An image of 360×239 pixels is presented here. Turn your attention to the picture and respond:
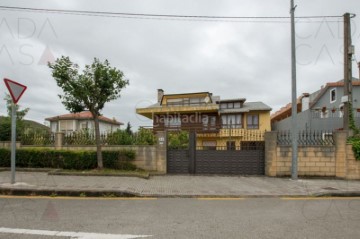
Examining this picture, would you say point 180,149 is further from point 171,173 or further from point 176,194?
point 176,194

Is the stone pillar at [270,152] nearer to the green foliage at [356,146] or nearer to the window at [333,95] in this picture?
the green foliage at [356,146]

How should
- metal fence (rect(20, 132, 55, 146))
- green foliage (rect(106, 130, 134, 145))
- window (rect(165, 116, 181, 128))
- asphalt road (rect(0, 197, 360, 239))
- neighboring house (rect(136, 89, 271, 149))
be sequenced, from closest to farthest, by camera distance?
asphalt road (rect(0, 197, 360, 239))
green foliage (rect(106, 130, 134, 145))
metal fence (rect(20, 132, 55, 146))
neighboring house (rect(136, 89, 271, 149))
window (rect(165, 116, 181, 128))

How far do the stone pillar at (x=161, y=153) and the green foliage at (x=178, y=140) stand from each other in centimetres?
42

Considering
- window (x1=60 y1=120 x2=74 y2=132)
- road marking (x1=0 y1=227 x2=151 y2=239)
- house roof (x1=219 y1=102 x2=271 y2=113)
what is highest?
house roof (x1=219 y1=102 x2=271 y2=113)

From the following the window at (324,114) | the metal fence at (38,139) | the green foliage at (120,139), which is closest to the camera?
the green foliage at (120,139)

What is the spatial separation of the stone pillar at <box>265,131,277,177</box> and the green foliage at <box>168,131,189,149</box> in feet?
11.6

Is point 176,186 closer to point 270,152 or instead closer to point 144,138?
point 144,138

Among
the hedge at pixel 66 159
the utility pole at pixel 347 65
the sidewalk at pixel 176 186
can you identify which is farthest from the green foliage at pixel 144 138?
the utility pole at pixel 347 65

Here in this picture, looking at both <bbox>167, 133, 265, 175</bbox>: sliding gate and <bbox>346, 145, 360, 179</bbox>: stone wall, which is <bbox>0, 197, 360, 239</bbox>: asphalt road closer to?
<bbox>167, 133, 265, 175</bbox>: sliding gate

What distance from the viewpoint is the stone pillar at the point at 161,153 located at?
10.7 meters

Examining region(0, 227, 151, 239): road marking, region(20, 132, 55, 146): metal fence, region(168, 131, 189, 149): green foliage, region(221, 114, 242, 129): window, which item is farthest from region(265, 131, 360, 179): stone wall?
region(221, 114, 242, 129): window

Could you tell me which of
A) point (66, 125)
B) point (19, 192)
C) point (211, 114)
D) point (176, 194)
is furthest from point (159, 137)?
point (66, 125)

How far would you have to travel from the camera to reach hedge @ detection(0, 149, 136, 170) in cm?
1047

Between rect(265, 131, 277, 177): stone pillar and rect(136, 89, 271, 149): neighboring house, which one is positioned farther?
rect(136, 89, 271, 149): neighboring house
